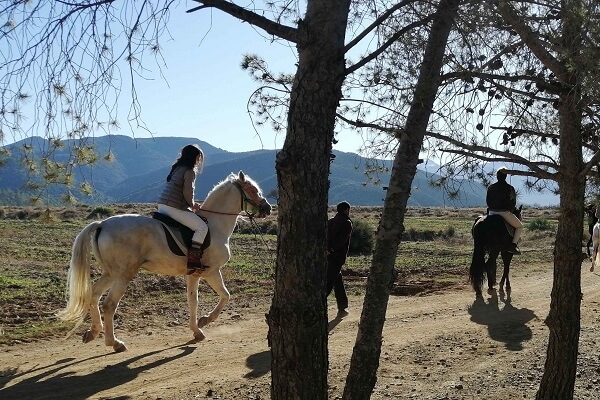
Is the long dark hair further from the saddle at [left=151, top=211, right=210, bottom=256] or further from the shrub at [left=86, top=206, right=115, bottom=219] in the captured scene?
the shrub at [left=86, top=206, right=115, bottom=219]

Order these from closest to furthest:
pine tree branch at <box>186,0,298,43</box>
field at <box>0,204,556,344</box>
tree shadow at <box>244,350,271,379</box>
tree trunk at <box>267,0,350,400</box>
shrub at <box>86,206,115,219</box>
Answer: tree trunk at <box>267,0,350,400</box>, pine tree branch at <box>186,0,298,43</box>, tree shadow at <box>244,350,271,379</box>, field at <box>0,204,556,344</box>, shrub at <box>86,206,115,219</box>

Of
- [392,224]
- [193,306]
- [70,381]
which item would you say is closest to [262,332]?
[193,306]

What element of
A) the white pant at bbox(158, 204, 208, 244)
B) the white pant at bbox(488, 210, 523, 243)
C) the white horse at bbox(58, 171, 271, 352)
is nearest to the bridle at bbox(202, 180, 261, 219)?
the white horse at bbox(58, 171, 271, 352)

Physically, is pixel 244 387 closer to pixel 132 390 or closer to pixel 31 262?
pixel 132 390

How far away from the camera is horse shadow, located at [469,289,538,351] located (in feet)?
34.4

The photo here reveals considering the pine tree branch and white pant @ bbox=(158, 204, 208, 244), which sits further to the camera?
white pant @ bbox=(158, 204, 208, 244)

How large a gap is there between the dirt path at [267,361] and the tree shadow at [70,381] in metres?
0.01

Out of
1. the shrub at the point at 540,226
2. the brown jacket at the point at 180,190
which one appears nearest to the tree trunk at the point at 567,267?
the brown jacket at the point at 180,190

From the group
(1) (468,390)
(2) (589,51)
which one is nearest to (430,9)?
(2) (589,51)

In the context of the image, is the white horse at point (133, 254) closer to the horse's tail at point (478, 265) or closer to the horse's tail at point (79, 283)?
the horse's tail at point (79, 283)

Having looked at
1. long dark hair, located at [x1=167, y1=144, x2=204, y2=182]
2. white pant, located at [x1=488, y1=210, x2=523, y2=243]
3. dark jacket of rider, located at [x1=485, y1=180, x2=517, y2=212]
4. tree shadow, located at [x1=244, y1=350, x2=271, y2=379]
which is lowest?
tree shadow, located at [x1=244, y1=350, x2=271, y2=379]

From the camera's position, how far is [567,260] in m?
6.04

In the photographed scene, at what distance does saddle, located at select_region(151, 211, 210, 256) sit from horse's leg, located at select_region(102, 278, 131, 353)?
0.87 metres

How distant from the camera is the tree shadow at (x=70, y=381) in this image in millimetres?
7434
